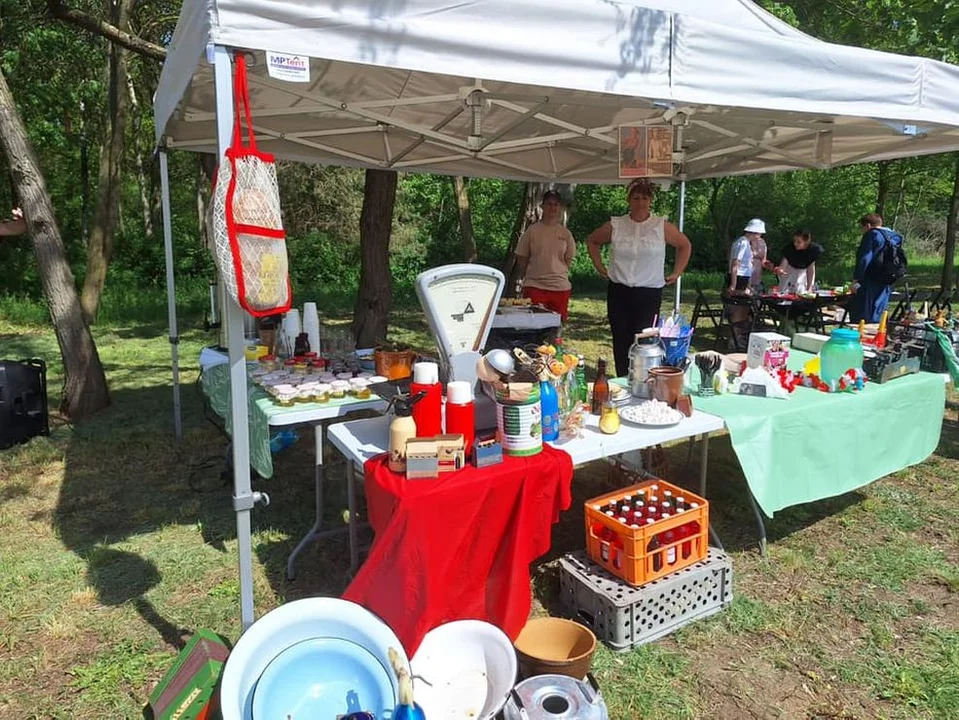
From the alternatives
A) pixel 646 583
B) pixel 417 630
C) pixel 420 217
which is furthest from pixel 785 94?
pixel 420 217

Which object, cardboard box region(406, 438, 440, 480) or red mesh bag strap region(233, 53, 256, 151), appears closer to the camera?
red mesh bag strap region(233, 53, 256, 151)

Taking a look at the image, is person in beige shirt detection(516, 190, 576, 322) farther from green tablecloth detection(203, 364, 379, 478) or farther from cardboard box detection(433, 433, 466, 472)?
cardboard box detection(433, 433, 466, 472)

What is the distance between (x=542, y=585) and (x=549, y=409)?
0.89 meters

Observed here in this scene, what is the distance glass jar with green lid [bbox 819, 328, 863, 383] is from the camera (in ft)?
9.88

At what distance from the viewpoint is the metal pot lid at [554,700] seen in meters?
1.80

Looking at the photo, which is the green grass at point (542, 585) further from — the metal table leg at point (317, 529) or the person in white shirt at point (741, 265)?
the person in white shirt at point (741, 265)

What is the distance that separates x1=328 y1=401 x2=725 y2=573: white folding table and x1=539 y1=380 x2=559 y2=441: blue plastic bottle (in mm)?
45

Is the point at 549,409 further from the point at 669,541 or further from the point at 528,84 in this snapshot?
the point at 528,84

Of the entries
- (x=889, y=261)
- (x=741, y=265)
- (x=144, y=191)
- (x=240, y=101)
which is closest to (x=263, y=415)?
(x=240, y=101)

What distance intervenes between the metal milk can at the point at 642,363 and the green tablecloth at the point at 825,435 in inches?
7.5

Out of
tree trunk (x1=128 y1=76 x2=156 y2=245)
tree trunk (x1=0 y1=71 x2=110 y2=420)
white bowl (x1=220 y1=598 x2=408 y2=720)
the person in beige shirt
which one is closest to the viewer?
white bowl (x1=220 y1=598 x2=408 y2=720)

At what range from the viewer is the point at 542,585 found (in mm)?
2793

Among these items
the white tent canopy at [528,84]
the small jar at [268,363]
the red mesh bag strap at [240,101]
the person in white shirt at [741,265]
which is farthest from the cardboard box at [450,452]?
the person in white shirt at [741,265]

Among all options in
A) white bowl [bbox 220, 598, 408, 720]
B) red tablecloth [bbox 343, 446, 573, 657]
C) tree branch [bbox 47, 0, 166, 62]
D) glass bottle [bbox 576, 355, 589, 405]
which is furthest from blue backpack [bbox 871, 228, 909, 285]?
tree branch [bbox 47, 0, 166, 62]
